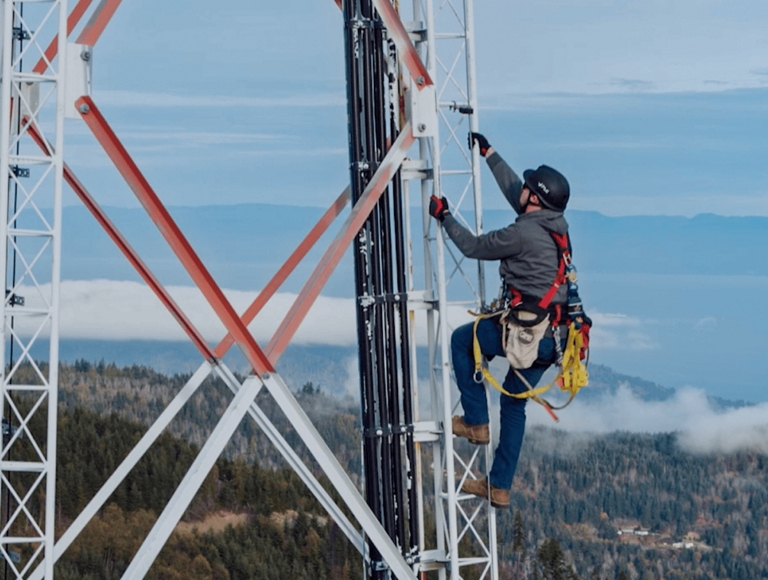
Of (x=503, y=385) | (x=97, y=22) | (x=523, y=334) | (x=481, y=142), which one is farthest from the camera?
(x=481, y=142)

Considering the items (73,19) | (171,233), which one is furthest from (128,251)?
(73,19)

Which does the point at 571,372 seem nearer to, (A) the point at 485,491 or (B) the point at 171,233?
(A) the point at 485,491

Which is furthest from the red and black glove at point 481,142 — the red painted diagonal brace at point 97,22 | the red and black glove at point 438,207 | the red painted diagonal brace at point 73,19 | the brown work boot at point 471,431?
the red painted diagonal brace at point 73,19

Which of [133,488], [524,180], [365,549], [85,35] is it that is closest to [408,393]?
[365,549]

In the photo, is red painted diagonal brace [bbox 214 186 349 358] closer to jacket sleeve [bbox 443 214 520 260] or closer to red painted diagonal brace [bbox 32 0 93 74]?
jacket sleeve [bbox 443 214 520 260]

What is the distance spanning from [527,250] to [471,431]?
1.63 m

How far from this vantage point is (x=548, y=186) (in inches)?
335

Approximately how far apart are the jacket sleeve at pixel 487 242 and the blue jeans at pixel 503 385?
59cm

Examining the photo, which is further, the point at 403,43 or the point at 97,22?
the point at 403,43

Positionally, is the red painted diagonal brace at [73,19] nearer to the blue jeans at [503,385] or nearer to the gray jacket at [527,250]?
the gray jacket at [527,250]

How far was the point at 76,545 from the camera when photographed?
3431 centimetres

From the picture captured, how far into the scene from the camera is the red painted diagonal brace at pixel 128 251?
29.0 feet

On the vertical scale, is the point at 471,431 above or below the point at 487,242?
below

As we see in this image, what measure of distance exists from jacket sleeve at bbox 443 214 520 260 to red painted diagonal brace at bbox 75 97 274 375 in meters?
1.70
